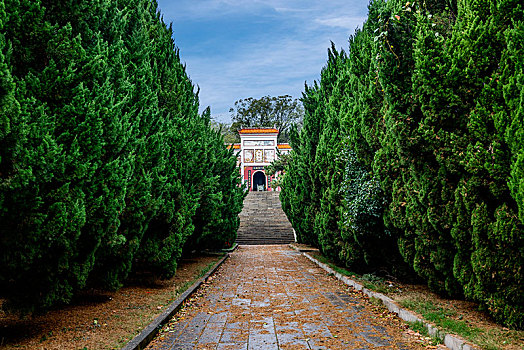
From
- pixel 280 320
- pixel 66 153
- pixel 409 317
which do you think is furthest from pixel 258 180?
pixel 66 153

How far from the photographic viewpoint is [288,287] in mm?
8633

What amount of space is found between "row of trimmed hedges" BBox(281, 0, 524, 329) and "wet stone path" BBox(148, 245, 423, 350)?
1.15 m

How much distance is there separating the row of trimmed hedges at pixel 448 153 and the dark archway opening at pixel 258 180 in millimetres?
39322

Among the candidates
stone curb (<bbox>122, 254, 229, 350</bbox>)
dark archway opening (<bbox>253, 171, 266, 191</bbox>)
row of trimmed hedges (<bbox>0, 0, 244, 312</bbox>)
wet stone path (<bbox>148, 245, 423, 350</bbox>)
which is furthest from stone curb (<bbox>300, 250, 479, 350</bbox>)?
dark archway opening (<bbox>253, 171, 266, 191</bbox>)

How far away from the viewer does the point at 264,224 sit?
91.6 feet

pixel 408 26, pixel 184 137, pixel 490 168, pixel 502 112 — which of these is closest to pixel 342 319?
pixel 490 168

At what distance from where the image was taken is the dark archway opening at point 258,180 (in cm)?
4803

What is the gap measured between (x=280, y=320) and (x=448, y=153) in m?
3.17

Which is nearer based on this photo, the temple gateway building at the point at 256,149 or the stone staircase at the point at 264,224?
the stone staircase at the point at 264,224

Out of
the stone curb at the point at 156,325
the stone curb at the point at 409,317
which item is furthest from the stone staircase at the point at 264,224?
the stone curb at the point at 156,325

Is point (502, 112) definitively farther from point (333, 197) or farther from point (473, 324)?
point (333, 197)

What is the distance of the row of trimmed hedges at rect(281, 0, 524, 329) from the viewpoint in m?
4.57

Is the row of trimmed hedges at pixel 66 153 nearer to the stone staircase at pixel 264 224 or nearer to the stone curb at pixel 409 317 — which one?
the stone curb at pixel 409 317

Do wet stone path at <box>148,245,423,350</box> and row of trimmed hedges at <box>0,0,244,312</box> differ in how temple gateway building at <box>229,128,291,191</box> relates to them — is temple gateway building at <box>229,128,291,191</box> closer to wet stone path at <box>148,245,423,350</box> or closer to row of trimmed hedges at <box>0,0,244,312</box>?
wet stone path at <box>148,245,423,350</box>
